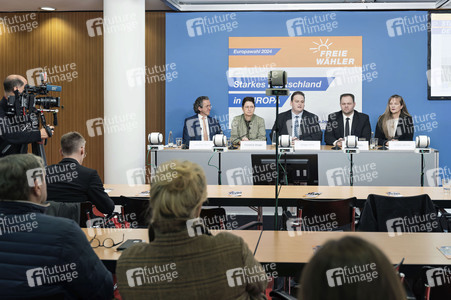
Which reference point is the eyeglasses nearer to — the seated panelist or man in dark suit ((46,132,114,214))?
man in dark suit ((46,132,114,214))

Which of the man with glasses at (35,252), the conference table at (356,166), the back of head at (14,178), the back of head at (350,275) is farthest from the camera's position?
the conference table at (356,166)

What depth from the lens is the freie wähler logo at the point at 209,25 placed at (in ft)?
27.0

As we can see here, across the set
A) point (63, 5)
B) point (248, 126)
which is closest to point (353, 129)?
point (248, 126)

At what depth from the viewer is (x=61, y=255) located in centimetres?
183
